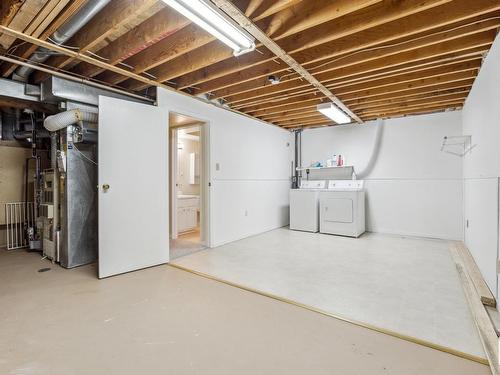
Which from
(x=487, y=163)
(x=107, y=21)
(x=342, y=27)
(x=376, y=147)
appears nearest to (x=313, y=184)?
(x=376, y=147)

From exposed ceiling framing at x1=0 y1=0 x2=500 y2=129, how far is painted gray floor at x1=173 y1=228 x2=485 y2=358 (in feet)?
7.71

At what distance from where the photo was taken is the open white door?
9.27 ft

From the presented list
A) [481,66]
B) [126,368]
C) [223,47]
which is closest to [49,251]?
[126,368]

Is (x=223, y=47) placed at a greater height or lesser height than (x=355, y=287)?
greater

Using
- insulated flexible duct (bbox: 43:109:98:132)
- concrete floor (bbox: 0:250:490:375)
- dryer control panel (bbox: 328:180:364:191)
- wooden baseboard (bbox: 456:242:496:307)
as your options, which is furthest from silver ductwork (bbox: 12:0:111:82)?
dryer control panel (bbox: 328:180:364:191)

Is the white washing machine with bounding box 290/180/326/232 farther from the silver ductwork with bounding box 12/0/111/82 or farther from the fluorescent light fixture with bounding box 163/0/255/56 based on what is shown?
the silver ductwork with bounding box 12/0/111/82

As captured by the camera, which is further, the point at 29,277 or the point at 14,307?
the point at 29,277

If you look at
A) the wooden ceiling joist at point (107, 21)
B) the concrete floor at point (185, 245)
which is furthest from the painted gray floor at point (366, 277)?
the wooden ceiling joist at point (107, 21)

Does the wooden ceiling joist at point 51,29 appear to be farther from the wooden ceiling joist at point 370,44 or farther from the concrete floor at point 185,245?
the concrete floor at point 185,245

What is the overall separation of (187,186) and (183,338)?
535cm

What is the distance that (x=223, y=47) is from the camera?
8.29 ft

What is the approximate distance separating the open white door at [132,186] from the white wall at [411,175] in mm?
4038

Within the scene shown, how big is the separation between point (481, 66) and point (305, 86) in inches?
75.2

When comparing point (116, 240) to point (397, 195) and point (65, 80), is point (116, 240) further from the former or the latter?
point (397, 195)
